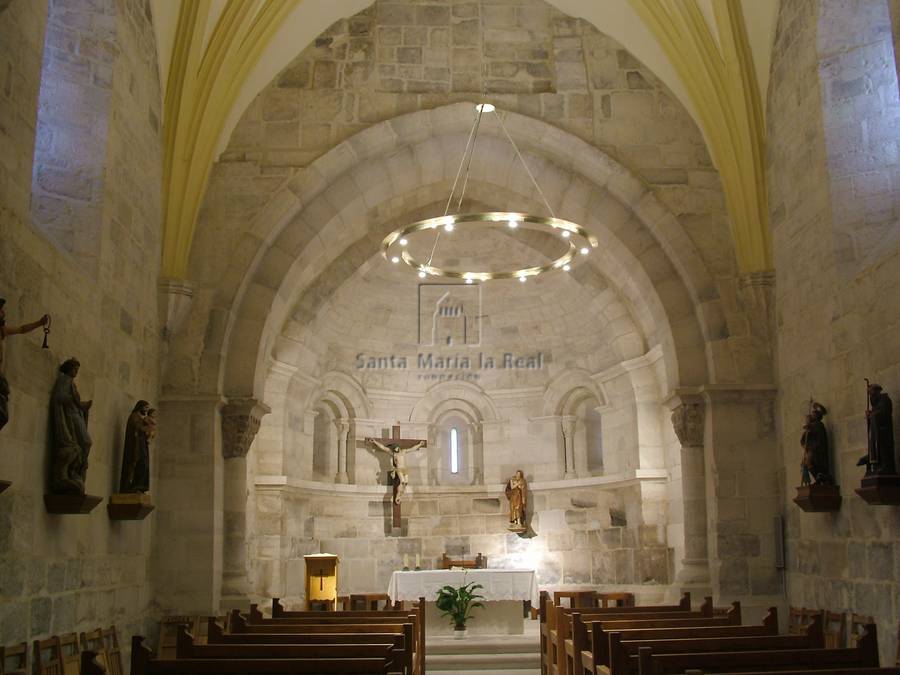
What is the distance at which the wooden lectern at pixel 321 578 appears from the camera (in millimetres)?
14617

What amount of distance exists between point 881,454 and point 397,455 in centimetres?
1059

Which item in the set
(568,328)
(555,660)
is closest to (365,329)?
(568,328)

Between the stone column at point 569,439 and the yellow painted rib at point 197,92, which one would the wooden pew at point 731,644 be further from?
the stone column at point 569,439

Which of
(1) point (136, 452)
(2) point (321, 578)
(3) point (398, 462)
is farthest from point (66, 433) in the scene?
(3) point (398, 462)

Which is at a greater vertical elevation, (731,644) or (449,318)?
(449,318)

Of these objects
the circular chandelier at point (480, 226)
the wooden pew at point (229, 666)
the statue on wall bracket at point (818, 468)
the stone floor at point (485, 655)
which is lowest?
the stone floor at point (485, 655)

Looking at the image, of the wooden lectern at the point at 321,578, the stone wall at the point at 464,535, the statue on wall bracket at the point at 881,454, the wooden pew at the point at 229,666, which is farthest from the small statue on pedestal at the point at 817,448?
the wooden lectern at the point at 321,578

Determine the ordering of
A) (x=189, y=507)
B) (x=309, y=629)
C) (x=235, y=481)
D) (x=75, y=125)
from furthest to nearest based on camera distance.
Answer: (x=235, y=481) < (x=189, y=507) < (x=75, y=125) < (x=309, y=629)

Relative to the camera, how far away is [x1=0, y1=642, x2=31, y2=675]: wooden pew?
22.9ft

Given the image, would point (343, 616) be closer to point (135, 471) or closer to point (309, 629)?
point (309, 629)

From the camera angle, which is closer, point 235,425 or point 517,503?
point 235,425

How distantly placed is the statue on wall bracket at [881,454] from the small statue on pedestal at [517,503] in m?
9.35

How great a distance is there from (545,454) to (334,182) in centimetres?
701

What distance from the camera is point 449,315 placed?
18.2 m
